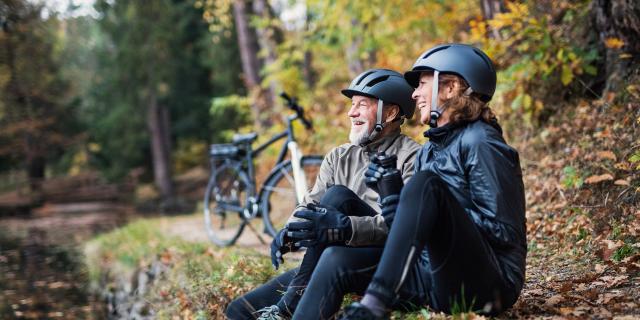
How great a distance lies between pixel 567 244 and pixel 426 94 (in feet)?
7.98

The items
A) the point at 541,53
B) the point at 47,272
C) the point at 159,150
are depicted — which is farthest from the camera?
the point at 159,150

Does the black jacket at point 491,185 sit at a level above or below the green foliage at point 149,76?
below

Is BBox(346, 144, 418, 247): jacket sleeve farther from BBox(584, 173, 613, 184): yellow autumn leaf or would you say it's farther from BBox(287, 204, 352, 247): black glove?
BBox(584, 173, 613, 184): yellow autumn leaf

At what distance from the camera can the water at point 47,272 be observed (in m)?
7.15

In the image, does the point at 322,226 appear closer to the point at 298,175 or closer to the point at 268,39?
the point at 298,175

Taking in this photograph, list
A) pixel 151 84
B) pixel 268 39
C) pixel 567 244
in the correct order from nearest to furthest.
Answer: pixel 567 244 < pixel 268 39 < pixel 151 84

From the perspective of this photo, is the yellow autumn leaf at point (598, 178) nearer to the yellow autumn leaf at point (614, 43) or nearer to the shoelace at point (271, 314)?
the yellow autumn leaf at point (614, 43)

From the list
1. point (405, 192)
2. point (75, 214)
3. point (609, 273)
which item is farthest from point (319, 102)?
point (75, 214)

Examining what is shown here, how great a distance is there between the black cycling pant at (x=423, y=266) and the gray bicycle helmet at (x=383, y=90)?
96 cm

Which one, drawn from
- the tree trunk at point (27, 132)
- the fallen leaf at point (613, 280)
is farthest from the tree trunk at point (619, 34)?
the tree trunk at point (27, 132)

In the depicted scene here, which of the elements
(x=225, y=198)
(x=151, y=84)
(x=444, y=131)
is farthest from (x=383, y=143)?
(x=151, y=84)

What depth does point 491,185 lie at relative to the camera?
2738 millimetres

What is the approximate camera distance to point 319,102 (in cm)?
1133

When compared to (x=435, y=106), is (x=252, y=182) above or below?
below
